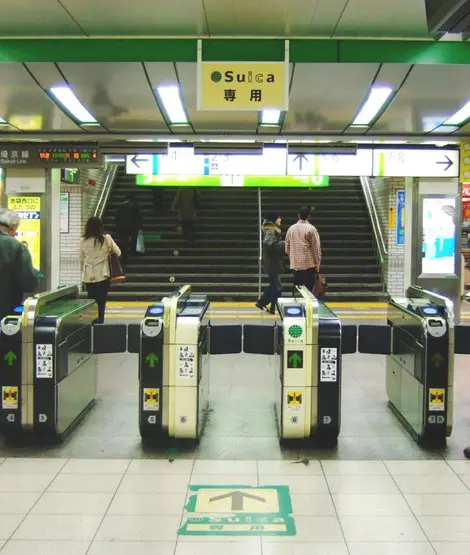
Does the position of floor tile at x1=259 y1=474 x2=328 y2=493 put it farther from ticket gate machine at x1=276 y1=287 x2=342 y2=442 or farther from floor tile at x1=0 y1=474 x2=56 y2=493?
floor tile at x1=0 y1=474 x2=56 y2=493

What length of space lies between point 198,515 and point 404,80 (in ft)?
15.0

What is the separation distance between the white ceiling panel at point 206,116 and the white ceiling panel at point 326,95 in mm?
490

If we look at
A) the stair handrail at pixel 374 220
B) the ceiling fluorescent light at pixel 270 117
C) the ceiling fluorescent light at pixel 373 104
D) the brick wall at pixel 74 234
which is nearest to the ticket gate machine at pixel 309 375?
the ceiling fluorescent light at pixel 373 104

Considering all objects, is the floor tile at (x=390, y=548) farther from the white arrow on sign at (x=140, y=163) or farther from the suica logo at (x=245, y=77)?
the white arrow on sign at (x=140, y=163)

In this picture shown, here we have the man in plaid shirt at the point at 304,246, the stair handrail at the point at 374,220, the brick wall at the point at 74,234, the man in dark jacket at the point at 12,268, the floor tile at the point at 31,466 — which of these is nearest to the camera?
the floor tile at the point at 31,466

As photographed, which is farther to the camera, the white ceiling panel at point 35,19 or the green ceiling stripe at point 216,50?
the green ceiling stripe at point 216,50

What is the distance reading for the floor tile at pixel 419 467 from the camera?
3.85m

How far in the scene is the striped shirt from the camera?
29.0 ft

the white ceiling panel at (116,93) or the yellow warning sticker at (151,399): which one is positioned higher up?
the white ceiling panel at (116,93)

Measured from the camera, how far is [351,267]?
1260cm

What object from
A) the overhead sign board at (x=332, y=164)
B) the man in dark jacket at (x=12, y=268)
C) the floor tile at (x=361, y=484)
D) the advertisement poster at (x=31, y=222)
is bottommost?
the floor tile at (x=361, y=484)

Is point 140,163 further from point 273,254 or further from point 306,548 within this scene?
point 306,548

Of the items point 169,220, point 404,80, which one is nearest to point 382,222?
point 169,220

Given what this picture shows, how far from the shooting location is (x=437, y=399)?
423 cm
